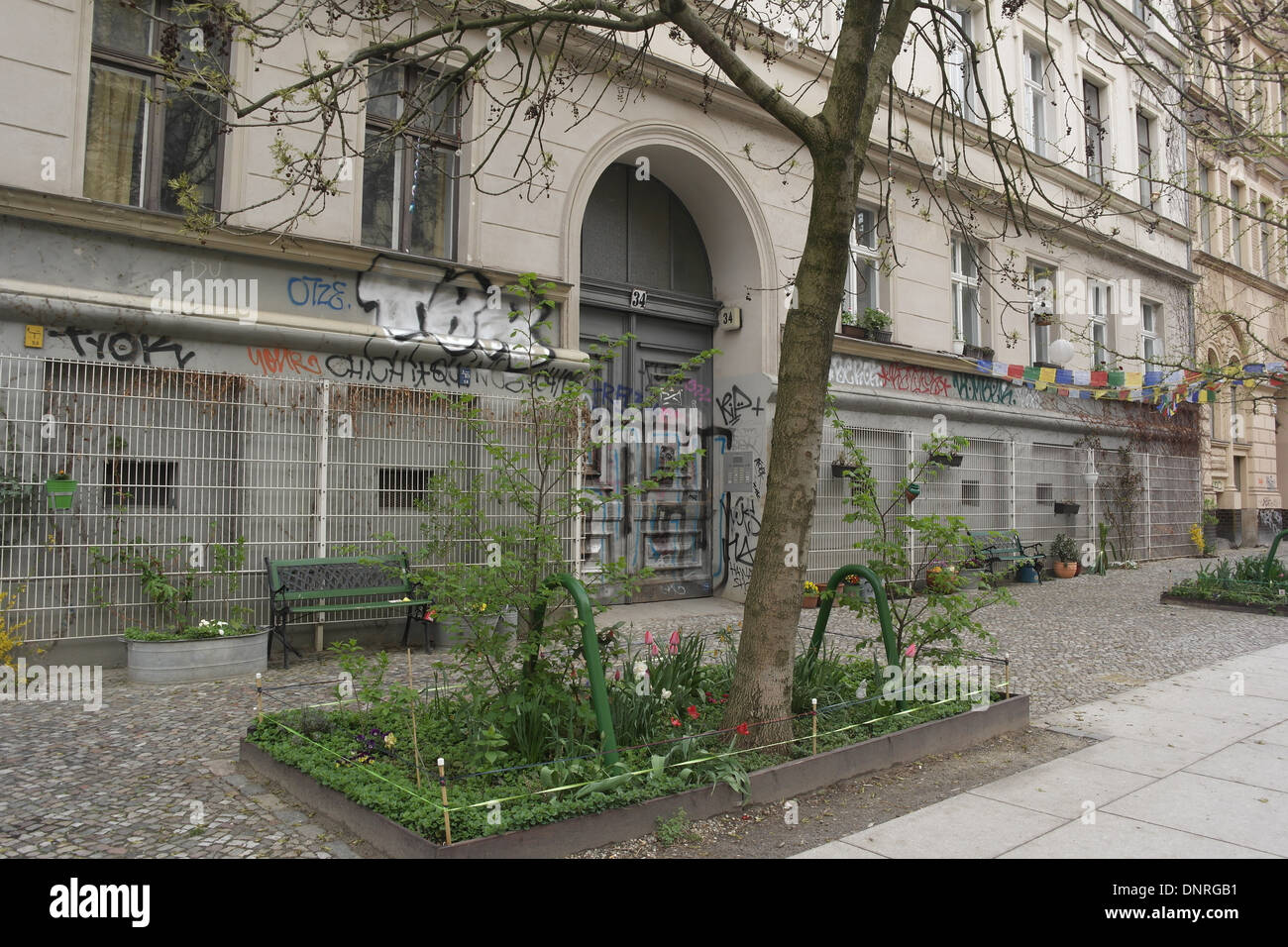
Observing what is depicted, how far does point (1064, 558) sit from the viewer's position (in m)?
15.8

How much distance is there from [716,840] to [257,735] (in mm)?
2617

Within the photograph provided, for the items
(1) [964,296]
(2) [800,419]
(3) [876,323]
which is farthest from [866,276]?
(2) [800,419]

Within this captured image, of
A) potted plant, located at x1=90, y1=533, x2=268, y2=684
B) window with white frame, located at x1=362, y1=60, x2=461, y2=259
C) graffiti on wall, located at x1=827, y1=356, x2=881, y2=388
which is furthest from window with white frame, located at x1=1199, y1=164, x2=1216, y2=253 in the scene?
potted plant, located at x1=90, y1=533, x2=268, y2=684

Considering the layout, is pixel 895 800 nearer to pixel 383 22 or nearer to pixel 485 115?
pixel 485 115

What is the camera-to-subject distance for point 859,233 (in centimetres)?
1380

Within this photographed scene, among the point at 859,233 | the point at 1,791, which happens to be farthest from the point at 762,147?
the point at 1,791

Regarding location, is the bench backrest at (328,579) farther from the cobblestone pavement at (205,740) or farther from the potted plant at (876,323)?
the potted plant at (876,323)

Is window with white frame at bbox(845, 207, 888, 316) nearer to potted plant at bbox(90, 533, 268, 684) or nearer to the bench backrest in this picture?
the bench backrest

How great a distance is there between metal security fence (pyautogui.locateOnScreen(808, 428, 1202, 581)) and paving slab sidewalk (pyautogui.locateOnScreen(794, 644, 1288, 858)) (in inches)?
196

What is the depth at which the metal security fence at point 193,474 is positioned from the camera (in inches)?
269

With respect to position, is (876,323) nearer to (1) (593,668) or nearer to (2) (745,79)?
(2) (745,79)

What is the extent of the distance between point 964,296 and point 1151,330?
7725 millimetres

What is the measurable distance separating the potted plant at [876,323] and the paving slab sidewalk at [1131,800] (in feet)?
25.9

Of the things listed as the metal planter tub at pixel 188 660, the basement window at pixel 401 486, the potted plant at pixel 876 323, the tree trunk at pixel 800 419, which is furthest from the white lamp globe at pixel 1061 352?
Result: the metal planter tub at pixel 188 660
